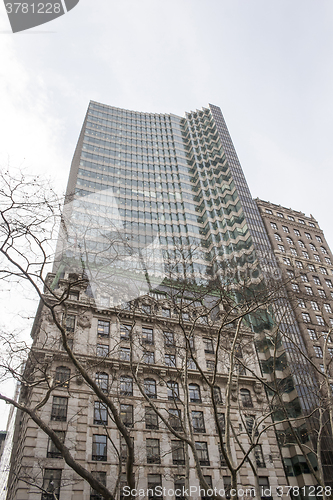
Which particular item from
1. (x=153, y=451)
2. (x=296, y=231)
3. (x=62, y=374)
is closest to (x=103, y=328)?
(x=62, y=374)

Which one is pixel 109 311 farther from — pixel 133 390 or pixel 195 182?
pixel 195 182

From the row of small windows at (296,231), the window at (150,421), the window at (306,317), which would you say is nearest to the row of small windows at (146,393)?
the window at (150,421)

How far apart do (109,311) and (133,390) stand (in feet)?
21.2

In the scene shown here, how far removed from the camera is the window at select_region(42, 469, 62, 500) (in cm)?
2017

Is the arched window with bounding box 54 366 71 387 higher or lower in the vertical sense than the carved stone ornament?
lower

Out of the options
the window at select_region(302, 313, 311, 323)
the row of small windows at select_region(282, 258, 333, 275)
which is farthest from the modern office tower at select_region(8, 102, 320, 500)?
the row of small windows at select_region(282, 258, 333, 275)

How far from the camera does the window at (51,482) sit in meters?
20.2

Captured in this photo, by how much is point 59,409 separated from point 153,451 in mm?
6698

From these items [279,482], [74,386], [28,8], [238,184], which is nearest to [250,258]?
[238,184]

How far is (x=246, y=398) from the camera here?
96.0 feet

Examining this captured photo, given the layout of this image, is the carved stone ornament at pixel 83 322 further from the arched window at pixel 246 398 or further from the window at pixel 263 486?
the window at pixel 263 486

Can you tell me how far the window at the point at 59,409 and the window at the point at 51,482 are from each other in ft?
9.33

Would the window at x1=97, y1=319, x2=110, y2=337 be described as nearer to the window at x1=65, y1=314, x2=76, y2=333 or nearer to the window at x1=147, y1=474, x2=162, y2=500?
the window at x1=65, y1=314, x2=76, y2=333

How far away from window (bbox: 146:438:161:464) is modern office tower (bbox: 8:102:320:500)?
73 millimetres
